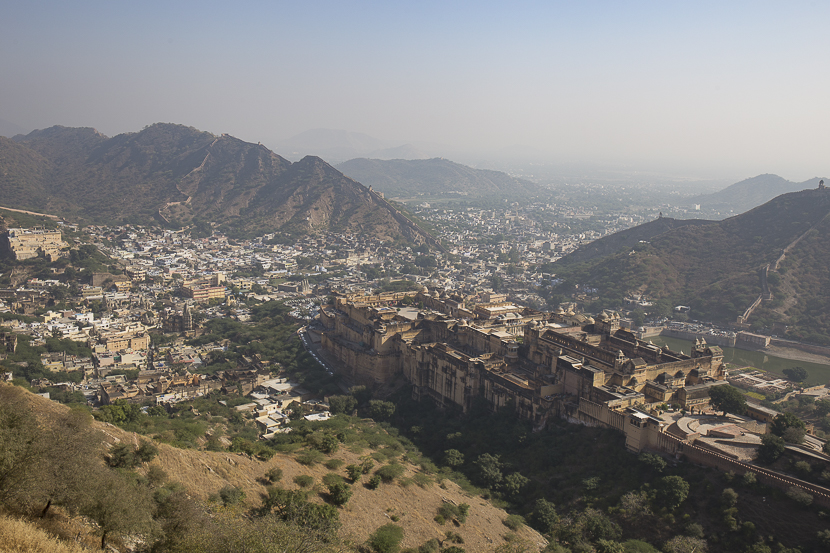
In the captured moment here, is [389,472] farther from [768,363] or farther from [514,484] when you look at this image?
[768,363]

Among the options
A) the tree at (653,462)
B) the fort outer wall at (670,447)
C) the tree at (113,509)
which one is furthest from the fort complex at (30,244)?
the tree at (653,462)

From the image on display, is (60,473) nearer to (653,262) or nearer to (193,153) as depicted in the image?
(653,262)

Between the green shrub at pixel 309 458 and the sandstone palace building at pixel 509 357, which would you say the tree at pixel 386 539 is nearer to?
the green shrub at pixel 309 458

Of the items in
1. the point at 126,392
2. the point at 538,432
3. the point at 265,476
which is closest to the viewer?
the point at 265,476

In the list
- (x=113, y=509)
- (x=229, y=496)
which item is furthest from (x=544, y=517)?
(x=113, y=509)

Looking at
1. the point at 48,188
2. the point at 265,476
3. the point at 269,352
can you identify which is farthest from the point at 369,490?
the point at 48,188

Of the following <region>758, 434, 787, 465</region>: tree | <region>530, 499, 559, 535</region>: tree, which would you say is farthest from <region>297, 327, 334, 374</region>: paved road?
<region>758, 434, 787, 465</region>: tree

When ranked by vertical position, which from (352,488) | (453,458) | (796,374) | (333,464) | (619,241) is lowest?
(453,458)
